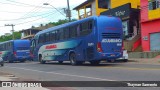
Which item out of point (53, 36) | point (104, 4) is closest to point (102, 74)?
point (53, 36)

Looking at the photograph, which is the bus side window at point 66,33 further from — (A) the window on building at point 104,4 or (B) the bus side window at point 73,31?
(A) the window on building at point 104,4

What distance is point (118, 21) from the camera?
2305 centimetres

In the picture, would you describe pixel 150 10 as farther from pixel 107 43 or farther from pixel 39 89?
pixel 39 89

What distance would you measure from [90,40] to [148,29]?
13.1m

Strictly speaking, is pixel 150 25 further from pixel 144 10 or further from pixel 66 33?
pixel 66 33

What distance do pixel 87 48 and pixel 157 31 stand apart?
12.1 metres

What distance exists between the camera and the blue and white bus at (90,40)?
22.1 meters

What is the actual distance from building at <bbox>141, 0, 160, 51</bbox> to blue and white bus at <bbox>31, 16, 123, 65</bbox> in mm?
10351

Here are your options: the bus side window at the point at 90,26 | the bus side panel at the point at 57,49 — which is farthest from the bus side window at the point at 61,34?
the bus side window at the point at 90,26

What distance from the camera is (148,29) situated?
3384 centimetres

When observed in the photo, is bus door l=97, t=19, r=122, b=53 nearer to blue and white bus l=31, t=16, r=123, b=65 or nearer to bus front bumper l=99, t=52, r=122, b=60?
blue and white bus l=31, t=16, r=123, b=65

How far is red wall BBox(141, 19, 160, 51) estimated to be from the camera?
107ft

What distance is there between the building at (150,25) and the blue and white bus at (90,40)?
10351mm

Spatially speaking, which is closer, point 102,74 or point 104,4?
point 102,74
